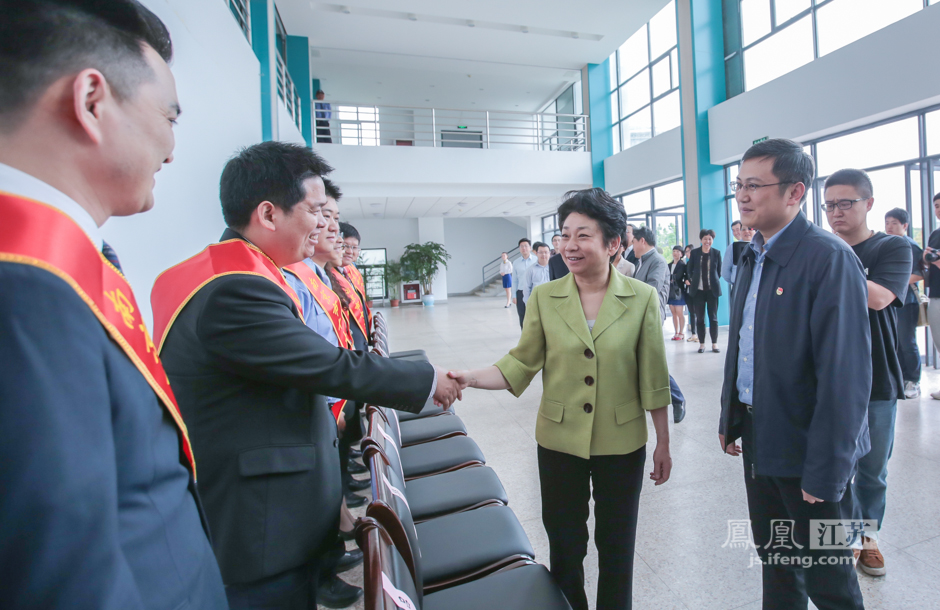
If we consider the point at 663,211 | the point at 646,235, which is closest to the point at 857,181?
the point at 646,235

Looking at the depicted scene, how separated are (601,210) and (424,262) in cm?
1410

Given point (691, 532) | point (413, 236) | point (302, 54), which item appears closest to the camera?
point (691, 532)

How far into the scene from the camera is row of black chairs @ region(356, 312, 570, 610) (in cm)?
93

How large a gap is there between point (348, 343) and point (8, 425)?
2335 millimetres

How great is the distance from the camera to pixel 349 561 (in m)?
2.03

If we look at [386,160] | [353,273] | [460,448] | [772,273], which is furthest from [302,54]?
[772,273]

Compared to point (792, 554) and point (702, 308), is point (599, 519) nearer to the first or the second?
point (792, 554)

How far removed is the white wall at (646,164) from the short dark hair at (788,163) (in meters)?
8.12

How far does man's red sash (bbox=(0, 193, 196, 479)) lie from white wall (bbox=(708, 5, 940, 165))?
6885 millimetres

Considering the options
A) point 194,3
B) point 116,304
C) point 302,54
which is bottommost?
point 116,304

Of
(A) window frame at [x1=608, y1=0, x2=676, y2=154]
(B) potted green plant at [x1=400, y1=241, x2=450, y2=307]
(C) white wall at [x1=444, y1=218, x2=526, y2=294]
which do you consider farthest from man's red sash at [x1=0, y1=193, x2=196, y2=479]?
(C) white wall at [x1=444, y1=218, x2=526, y2=294]

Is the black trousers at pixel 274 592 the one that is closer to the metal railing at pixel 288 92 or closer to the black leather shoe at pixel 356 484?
the black leather shoe at pixel 356 484

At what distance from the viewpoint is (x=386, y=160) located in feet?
32.1

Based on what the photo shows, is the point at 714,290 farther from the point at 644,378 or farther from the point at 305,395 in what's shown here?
the point at 305,395
